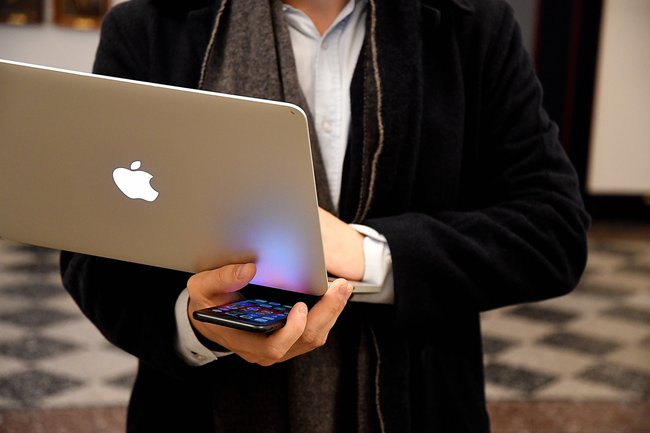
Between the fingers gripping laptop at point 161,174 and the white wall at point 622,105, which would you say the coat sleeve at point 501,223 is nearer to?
the fingers gripping laptop at point 161,174

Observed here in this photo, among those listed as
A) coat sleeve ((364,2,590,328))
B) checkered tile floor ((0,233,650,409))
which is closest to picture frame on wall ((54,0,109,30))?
checkered tile floor ((0,233,650,409))

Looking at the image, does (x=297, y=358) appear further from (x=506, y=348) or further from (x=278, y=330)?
(x=506, y=348)

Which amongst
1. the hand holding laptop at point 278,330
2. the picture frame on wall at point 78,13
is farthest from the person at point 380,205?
the picture frame on wall at point 78,13

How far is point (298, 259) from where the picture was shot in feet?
3.04

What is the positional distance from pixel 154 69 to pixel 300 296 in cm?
39

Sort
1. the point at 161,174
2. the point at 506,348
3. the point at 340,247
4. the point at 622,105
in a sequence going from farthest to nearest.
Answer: the point at 622,105
the point at 506,348
the point at 340,247
the point at 161,174

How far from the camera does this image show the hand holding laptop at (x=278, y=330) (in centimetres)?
94

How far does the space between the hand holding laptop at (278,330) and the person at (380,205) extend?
12 cm

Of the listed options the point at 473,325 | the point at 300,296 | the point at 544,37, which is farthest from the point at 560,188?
the point at 544,37

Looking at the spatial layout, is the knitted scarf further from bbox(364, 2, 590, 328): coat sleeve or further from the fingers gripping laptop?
the fingers gripping laptop

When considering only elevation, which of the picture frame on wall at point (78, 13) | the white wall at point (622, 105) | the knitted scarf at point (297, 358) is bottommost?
the white wall at point (622, 105)

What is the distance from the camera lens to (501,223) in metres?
1.16

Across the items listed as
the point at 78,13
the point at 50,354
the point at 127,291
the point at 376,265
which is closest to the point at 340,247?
the point at 376,265

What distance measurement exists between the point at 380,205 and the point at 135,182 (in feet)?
1.16
